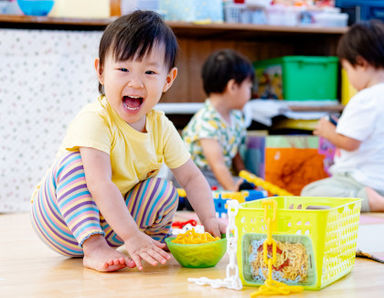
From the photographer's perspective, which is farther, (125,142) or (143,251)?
(125,142)

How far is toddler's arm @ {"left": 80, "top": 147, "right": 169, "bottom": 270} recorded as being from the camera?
42.1 inches

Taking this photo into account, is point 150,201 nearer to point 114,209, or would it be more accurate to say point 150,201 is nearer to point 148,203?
point 148,203

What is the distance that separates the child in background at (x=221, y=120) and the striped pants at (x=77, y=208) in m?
1.03

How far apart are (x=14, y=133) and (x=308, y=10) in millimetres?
1350

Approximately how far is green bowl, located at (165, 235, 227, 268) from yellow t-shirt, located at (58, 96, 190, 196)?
182 millimetres

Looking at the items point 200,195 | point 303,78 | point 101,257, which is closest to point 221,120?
point 303,78

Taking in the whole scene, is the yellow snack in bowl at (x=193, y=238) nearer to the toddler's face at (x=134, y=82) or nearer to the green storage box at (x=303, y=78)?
the toddler's face at (x=134, y=82)

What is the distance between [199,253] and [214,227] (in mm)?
140

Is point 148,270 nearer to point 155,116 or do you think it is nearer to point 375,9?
point 155,116

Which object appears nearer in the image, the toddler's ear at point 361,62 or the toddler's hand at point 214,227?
the toddler's hand at point 214,227

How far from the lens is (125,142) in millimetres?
1213

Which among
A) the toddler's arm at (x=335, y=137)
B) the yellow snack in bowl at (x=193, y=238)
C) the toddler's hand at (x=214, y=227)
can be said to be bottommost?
the toddler's hand at (x=214, y=227)

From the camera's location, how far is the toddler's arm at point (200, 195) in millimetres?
1250

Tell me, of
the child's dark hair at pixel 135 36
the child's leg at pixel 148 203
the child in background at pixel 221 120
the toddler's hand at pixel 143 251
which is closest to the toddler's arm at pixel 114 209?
the toddler's hand at pixel 143 251
